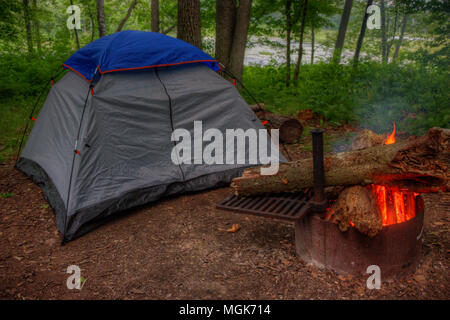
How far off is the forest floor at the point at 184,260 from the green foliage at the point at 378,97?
268 centimetres

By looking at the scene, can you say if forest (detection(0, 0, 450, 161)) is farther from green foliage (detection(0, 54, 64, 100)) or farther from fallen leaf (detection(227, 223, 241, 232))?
fallen leaf (detection(227, 223, 241, 232))

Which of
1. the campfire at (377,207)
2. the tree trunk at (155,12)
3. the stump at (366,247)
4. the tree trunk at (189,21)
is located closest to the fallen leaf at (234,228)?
the stump at (366,247)

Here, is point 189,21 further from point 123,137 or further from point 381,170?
point 381,170

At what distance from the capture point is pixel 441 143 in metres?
2.56

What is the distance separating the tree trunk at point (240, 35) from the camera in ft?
25.1

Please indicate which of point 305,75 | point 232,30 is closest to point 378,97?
point 232,30

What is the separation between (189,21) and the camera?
6.64 metres

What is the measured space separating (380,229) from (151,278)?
2.07m

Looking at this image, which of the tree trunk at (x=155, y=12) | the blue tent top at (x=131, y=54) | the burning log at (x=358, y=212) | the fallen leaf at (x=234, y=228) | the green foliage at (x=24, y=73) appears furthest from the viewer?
the tree trunk at (x=155, y=12)

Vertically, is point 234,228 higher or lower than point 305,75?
lower

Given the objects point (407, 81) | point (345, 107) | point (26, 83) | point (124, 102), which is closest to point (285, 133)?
point (345, 107)

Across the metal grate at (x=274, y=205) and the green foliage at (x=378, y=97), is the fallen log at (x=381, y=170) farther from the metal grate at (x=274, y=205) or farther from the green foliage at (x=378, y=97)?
the green foliage at (x=378, y=97)

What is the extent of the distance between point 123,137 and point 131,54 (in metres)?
1.18

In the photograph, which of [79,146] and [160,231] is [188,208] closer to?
[160,231]
